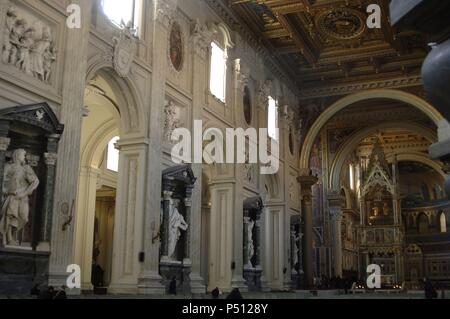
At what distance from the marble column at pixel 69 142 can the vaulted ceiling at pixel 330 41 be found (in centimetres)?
839

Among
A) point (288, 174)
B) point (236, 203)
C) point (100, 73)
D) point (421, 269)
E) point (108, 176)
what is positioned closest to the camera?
point (100, 73)

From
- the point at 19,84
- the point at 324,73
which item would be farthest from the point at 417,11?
the point at 324,73

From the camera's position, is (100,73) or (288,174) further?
(288,174)

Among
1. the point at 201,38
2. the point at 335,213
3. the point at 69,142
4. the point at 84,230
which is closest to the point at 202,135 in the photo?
the point at 201,38

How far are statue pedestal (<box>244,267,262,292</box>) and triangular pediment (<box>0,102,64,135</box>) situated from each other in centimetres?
1008

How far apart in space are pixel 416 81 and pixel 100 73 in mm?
16286

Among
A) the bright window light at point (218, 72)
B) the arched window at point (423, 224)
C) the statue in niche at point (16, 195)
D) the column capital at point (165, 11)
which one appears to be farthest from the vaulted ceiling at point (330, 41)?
the arched window at point (423, 224)

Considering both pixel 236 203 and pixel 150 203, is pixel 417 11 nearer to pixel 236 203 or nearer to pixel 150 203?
pixel 150 203

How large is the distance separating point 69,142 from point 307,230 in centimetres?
1636

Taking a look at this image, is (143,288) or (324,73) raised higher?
(324,73)

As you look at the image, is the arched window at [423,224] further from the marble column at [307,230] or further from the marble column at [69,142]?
the marble column at [69,142]

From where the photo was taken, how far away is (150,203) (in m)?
13.2

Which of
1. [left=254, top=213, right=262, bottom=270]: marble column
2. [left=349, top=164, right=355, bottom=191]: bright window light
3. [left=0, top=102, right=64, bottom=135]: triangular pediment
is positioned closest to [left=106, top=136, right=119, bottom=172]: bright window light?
[left=254, top=213, right=262, bottom=270]: marble column

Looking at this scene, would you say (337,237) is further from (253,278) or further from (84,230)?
(84,230)
